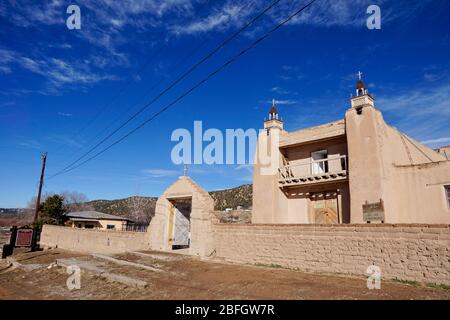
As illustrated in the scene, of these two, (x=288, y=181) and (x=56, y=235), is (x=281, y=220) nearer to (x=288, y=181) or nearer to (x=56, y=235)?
(x=288, y=181)

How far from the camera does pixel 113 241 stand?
21.2 m

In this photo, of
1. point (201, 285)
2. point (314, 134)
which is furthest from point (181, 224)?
point (314, 134)

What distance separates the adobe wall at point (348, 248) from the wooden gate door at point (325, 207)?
754 cm

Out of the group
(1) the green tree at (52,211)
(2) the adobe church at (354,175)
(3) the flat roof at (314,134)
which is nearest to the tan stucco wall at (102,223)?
(1) the green tree at (52,211)

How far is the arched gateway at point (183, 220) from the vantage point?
643 inches

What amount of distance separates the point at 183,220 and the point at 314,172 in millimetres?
9594

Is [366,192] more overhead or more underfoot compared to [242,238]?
more overhead

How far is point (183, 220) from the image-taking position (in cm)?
2019

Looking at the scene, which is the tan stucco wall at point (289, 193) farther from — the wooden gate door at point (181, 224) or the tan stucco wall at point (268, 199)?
the wooden gate door at point (181, 224)

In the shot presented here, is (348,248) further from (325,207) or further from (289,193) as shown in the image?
(289,193)

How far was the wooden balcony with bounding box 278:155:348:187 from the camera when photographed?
18.6 m
